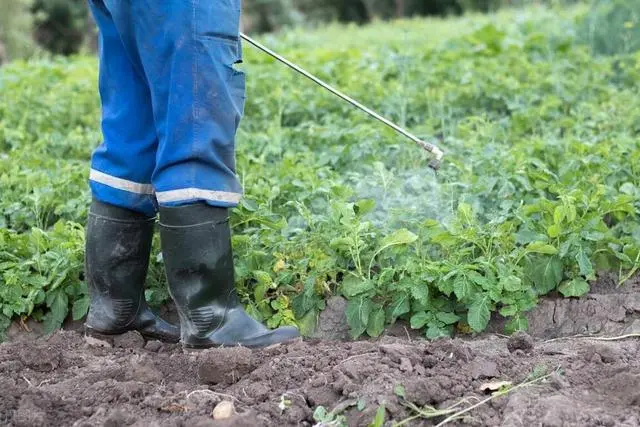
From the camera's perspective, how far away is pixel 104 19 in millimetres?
3768

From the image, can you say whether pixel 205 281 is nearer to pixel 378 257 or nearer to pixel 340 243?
pixel 340 243

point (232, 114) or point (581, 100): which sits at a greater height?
point (232, 114)

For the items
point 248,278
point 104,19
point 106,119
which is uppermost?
point 104,19

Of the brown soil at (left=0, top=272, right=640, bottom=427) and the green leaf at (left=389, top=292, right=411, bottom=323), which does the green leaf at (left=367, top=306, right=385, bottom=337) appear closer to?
the green leaf at (left=389, top=292, right=411, bottom=323)

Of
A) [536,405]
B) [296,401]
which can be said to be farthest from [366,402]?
[536,405]

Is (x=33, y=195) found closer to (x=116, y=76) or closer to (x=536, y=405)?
(x=116, y=76)

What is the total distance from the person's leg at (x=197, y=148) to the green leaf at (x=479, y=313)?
655 millimetres

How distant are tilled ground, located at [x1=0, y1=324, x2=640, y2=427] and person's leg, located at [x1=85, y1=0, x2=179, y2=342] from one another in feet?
1.06

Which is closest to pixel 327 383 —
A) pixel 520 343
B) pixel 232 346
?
pixel 232 346

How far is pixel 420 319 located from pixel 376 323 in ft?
0.54

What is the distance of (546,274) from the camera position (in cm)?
401

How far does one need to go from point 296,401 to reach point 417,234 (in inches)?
48.3

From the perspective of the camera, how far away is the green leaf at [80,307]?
13.6ft

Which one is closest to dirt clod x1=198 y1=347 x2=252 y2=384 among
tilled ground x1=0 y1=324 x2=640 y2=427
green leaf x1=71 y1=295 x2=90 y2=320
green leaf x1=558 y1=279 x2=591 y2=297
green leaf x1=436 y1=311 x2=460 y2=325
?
tilled ground x1=0 y1=324 x2=640 y2=427
